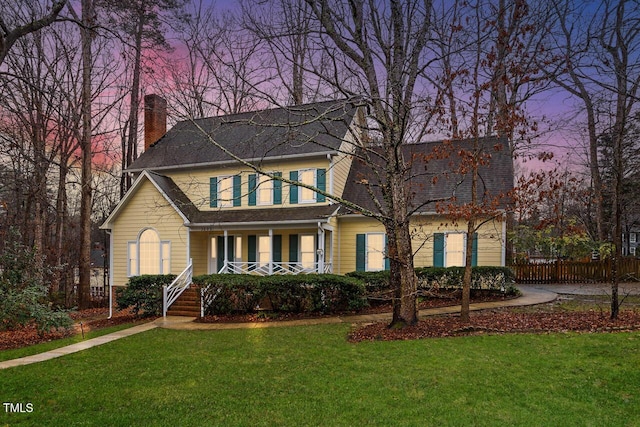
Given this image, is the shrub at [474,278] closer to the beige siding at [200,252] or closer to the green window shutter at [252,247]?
the green window shutter at [252,247]

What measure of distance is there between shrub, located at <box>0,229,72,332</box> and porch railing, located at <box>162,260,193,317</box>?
454cm

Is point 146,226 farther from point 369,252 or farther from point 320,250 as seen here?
point 369,252

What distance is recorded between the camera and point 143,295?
45.0 ft

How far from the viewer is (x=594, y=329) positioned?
27.8 feet

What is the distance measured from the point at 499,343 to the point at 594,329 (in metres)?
2.49

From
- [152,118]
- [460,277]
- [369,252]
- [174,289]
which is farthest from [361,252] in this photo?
[152,118]

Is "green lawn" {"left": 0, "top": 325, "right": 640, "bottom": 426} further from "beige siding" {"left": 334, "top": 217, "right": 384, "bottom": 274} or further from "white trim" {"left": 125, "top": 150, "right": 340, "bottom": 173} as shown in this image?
"white trim" {"left": 125, "top": 150, "right": 340, "bottom": 173}

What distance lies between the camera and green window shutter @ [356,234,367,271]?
16.9 m

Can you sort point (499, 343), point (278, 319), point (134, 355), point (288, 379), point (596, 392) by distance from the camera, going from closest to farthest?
point (596, 392)
point (288, 379)
point (499, 343)
point (134, 355)
point (278, 319)

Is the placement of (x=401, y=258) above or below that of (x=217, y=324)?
above

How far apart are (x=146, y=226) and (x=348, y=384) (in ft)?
47.4

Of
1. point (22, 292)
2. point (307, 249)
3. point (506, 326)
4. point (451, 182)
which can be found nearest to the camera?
point (22, 292)

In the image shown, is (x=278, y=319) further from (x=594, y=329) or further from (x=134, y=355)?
(x=594, y=329)

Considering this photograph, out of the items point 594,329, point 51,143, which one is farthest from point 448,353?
point 51,143
